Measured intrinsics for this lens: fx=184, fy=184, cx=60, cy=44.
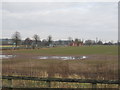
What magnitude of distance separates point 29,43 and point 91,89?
119m

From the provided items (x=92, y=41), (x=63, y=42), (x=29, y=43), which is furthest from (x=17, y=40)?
(x=92, y=41)

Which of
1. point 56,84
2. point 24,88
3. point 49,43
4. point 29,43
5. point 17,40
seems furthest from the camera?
point 49,43

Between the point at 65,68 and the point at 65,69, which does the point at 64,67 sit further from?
the point at 65,69

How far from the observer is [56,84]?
306 inches

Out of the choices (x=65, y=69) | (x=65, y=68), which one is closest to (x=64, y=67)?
(x=65, y=68)

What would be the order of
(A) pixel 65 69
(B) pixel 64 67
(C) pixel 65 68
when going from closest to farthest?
(A) pixel 65 69 < (C) pixel 65 68 < (B) pixel 64 67

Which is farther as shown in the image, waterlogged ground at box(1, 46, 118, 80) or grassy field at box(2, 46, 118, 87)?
waterlogged ground at box(1, 46, 118, 80)

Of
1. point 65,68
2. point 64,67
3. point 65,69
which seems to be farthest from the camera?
point 64,67

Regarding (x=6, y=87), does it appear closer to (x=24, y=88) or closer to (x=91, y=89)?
(x=24, y=88)

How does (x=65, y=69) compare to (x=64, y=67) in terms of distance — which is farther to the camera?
(x=64, y=67)

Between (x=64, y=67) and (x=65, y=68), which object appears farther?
(x=64, y=67)

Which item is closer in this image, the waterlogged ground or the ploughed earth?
the ploughed earth

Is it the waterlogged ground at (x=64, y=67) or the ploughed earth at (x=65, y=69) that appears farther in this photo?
the waterlogged ground at (x=64, y=67)

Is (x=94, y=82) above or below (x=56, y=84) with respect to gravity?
above
